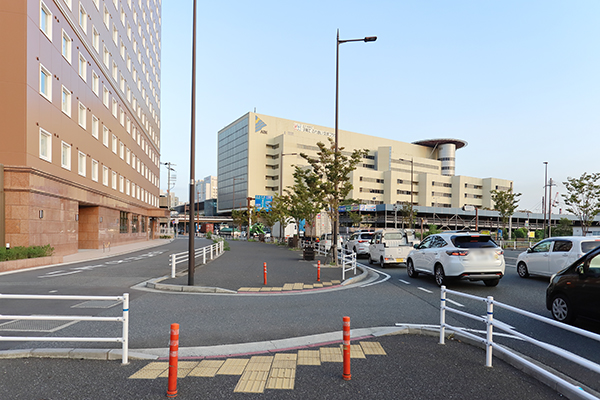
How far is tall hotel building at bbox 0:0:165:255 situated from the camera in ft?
66.5

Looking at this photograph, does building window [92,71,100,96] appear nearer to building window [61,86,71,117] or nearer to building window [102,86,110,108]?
building window [102,86,110,108]

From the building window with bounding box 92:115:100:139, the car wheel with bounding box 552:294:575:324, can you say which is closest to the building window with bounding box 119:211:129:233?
the building window with bounding box 92:115:100:139

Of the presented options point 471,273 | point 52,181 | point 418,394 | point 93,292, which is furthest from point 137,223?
point 418,394

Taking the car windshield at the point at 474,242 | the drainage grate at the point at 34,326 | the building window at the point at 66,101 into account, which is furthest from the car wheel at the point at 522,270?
the building window at the point at 66,101

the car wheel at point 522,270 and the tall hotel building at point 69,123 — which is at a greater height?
the tall hotel building at point 69,123

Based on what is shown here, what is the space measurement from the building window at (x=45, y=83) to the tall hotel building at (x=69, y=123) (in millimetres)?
60

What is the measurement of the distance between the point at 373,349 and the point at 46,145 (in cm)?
2425

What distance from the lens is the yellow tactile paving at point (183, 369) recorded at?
4882mm

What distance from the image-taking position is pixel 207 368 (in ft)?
16.9

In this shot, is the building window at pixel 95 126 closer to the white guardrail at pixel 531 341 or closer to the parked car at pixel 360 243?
the parked car at pixel 360 243

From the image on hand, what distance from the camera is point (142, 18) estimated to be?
172 feet

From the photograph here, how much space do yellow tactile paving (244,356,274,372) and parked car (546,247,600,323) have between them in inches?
224

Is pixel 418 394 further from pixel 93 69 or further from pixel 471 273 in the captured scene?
pixel 93 69

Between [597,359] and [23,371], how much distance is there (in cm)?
788
